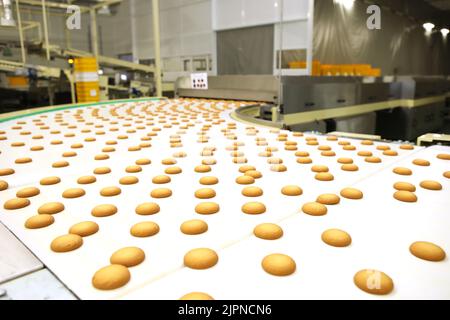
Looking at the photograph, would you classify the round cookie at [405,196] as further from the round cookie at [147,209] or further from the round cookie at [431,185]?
the round cookie at [147,209]

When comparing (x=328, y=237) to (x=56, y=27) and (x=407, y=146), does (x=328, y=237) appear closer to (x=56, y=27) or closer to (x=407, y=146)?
(x=407, y=146)

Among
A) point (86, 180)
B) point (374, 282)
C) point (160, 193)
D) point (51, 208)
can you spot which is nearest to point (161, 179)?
point (160, 193)

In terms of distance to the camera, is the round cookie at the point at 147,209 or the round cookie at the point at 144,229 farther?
the round cookie at the point at 147,209

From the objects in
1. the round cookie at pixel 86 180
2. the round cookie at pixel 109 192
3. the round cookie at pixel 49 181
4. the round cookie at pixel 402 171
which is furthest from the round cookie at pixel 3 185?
the round cookie at pixel 402 171

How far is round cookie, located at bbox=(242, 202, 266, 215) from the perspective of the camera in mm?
972

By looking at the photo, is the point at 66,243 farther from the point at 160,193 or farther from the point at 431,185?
the point at 431,185

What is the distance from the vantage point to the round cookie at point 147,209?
0.98 meters

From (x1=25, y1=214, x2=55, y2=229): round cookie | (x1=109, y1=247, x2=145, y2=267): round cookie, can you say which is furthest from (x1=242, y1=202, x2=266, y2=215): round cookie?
(x1=25, y1=214, x2=55, y2=229): round cookie

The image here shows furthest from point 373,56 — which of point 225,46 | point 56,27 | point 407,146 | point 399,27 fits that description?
point 56,27

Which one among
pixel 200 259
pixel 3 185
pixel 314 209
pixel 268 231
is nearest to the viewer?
pixel 200 259

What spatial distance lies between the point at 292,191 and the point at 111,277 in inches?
26.6

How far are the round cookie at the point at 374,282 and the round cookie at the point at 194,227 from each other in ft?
1.28

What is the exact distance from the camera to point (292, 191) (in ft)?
3.67
